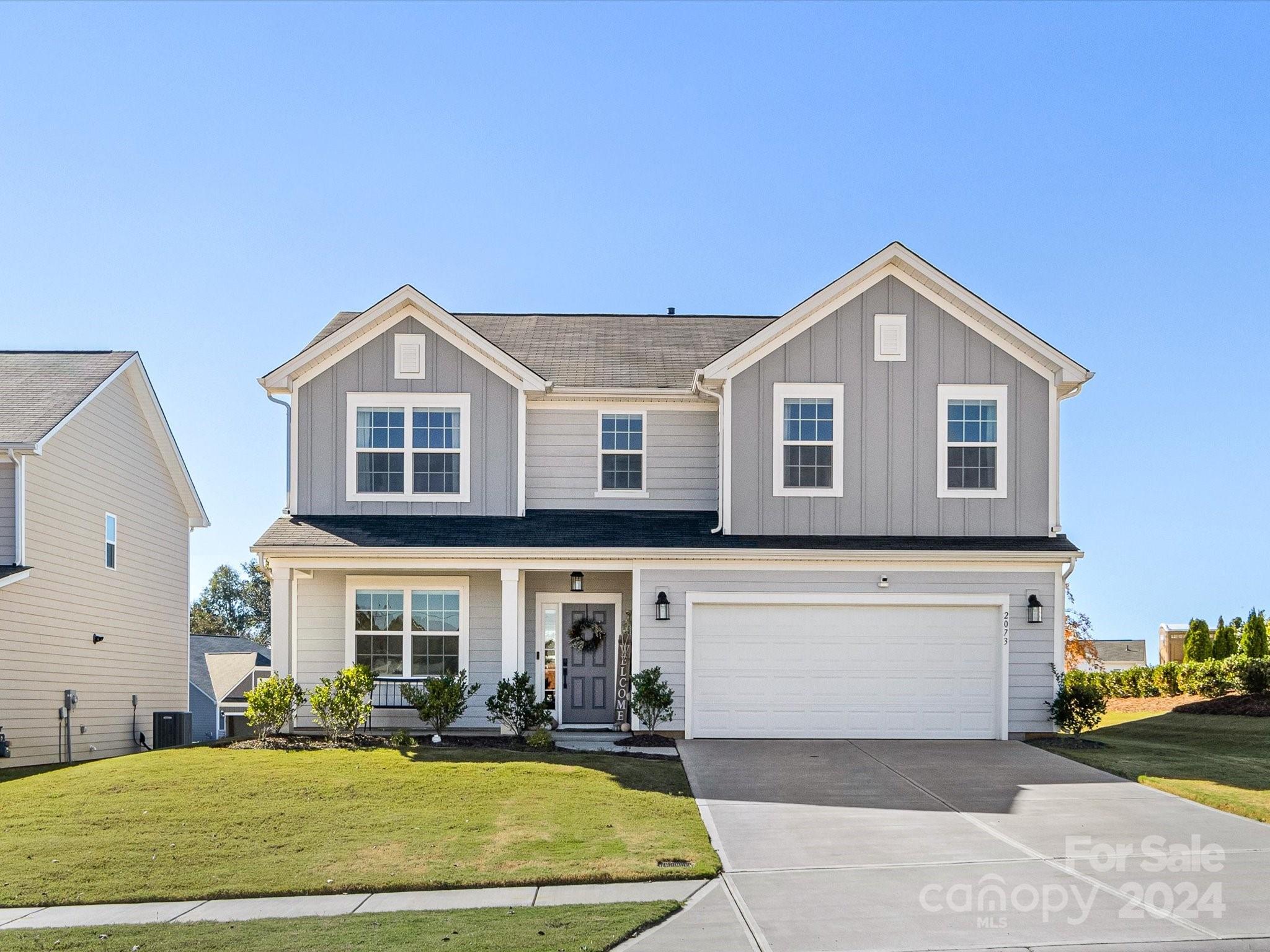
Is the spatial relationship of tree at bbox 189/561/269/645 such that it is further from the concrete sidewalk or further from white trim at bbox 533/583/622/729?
the concrete sidewalk

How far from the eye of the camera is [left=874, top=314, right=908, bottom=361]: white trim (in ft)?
58.6

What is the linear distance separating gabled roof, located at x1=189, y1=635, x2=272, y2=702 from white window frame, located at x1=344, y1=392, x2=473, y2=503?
17773mm

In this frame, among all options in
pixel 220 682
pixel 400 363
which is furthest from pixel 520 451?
pixel 220 682

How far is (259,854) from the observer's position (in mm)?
10289

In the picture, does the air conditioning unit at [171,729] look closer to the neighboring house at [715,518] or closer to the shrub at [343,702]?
the neighboring house at [715,518]

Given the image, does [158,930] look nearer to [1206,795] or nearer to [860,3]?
[1206,795]

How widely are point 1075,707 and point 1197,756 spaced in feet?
5.61

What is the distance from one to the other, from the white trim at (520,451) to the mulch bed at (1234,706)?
1348cm

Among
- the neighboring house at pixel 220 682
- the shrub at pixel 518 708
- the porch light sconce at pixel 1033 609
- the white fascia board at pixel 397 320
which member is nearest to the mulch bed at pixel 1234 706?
the porch light sconce at pixel 1033 609

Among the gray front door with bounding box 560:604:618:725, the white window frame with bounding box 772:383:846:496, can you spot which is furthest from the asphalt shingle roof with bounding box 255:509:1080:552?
the gray front door with bounding box 560:604:618:725

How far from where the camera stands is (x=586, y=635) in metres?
18.4

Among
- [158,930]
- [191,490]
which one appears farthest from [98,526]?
[158,930]

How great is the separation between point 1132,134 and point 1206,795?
43.3ft

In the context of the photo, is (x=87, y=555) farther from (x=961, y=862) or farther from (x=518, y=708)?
(x=961, y=862)
